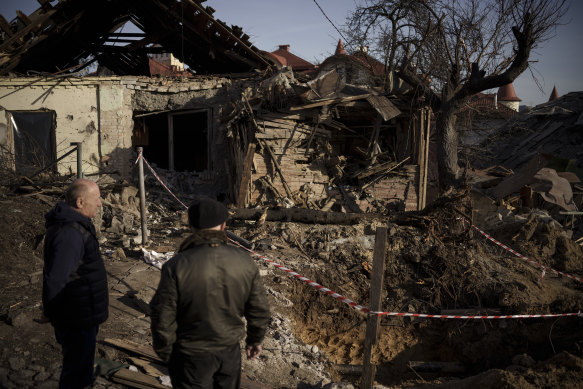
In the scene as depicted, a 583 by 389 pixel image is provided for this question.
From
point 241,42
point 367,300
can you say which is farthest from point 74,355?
point 241,42

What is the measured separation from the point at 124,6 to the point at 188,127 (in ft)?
15.4

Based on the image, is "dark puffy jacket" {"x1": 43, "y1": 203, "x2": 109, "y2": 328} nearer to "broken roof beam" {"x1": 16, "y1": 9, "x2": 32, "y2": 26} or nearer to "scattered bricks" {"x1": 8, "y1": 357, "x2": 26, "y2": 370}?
"scattered bricks" {"x1": 8, "y1": 357, "x2": 26, "y2": 370}

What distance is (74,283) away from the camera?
A: 269cm

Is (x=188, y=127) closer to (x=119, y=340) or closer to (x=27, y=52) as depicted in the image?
(x=27, y=52)

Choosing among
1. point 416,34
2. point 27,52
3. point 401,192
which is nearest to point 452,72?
point 416,34

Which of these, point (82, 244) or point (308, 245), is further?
point (308, 245)

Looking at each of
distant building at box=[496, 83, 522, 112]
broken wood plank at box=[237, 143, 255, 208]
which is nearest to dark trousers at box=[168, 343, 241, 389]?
broken wood plank at box=[237, 143, 255, 208]

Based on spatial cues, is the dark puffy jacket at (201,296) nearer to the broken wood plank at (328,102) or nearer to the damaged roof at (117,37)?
the broken wood plank at (328,102)

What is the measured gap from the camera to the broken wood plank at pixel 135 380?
3.42m

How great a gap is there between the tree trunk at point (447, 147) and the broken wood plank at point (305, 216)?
18.7 ft

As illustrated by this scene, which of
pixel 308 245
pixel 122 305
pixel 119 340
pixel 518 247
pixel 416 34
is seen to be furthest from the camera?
pixel 416 34

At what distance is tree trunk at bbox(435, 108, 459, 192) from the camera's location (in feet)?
41.7

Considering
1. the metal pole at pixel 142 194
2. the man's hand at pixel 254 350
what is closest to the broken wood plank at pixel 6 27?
the metal pole at pixel 142 194

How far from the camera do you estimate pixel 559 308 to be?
6.17m
